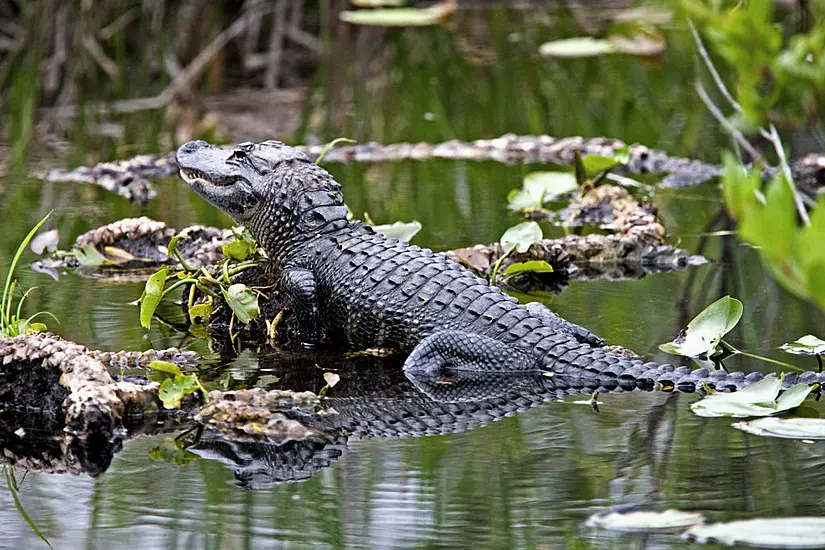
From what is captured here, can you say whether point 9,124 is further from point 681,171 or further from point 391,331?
point 391,331

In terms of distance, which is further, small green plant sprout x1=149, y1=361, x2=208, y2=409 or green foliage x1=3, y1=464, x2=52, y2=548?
small green plant sprout x1=149, y1=361, x2=208, y2=409

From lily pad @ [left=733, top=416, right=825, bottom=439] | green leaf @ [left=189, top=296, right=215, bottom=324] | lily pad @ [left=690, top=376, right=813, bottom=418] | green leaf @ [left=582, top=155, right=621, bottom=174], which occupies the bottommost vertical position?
lily pad @ [left=733, top=416, right=825, bottom=439]

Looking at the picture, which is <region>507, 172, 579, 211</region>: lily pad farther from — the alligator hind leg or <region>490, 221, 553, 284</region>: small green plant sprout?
the alligator hind leg

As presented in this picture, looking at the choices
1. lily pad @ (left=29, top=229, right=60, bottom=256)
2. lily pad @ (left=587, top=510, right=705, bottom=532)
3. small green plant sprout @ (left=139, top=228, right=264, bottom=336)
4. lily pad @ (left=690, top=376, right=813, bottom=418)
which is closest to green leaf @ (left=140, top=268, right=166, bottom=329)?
small green plant sprout @ (left=139, top=228, right=264, bottom=336)

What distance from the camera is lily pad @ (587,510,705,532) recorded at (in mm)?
2725

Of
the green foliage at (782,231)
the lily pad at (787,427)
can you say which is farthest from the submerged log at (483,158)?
the green foliage at (782,231)

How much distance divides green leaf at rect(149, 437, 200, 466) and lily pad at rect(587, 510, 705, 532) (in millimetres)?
1112

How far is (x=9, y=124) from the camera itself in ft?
30.0

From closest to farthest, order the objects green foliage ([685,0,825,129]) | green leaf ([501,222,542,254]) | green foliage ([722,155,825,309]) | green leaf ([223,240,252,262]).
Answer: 1. green foliage ([722,155,825,309])
2. green foliage ([685,0,825,129])
3. green leaf ([223,240,252,262])
4. green leaf ([501,222,542,254])

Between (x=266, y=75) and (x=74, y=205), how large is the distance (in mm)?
4197

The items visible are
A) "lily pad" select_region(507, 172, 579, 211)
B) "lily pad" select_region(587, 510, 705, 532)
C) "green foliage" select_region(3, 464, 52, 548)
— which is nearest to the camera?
"lily pad" select_region(587, 510, 705, 532)

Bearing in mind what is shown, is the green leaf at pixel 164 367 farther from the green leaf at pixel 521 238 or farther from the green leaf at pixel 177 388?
the green leaf at pixel 521 238

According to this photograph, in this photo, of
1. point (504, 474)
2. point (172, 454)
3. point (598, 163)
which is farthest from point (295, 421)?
point (598, 163)

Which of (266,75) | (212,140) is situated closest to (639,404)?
(212,140)
